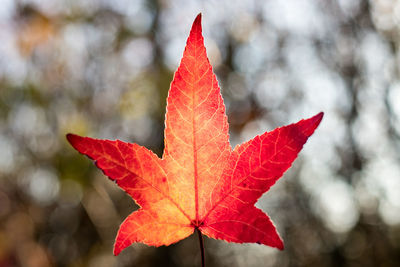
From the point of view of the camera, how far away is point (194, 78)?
0.47 m

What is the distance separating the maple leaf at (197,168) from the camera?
46 centimetres

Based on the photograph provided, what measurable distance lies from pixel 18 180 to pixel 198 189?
4863mm

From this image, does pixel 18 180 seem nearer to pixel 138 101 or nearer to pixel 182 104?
pixel 138 101

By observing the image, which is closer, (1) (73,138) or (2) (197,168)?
(1) (73,138)

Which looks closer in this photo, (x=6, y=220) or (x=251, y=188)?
(x=251, y=188)

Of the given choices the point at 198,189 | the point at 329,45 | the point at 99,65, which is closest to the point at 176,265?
the point at 99,65

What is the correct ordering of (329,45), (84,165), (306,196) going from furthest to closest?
(306,196) → (329,45) → (84,165)

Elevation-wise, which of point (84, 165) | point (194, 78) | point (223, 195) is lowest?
point (223, 195)

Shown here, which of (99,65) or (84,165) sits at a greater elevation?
(99,65)

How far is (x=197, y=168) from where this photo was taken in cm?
52

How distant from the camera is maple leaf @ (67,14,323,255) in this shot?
457 millimetres

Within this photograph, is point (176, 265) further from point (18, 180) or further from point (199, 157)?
point (199, 157)

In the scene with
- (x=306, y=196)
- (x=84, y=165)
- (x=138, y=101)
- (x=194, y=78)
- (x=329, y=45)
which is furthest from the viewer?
(x=306, y=196)

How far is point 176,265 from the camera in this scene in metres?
4.85
